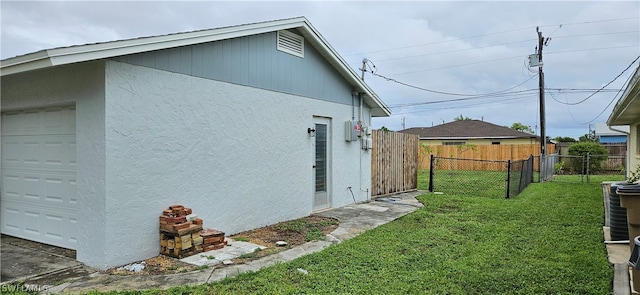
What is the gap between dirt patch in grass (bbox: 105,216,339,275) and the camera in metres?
4.68

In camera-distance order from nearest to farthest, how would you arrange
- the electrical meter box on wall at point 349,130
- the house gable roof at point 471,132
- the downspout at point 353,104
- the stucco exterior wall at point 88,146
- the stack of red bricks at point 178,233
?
1. the stucco exterior wall at point 88,146
2. the stack of red bricks at point 178,233
3. the electrical meter box on wall at point 349,130
4. the downspout at point 353,104
5. the house gable roof at point 471,132

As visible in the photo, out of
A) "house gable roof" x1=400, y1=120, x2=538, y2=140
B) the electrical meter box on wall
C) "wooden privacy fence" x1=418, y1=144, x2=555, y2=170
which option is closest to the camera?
the electrical meter box on wall

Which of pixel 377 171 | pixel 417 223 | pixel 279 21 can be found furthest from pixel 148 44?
pixel 377 171

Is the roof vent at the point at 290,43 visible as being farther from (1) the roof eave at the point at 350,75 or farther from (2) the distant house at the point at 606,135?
(2) the distant house at the point at 606,135

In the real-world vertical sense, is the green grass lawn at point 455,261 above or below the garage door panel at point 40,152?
below

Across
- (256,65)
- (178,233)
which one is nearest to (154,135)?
(178,233)

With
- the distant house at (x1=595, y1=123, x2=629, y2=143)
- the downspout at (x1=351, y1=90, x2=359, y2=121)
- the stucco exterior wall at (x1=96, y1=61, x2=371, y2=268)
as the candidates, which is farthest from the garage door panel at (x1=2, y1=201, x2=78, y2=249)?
the distant house at (x1=595, y1=123, x2=629, y2=143)

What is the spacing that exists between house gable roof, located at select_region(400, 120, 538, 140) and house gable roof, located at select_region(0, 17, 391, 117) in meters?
24.0

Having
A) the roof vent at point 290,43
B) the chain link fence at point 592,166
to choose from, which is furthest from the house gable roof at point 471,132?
the roof vent at point 290,43

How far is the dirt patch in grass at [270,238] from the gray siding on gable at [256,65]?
2671mm

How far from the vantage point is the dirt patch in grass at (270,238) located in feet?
15.4

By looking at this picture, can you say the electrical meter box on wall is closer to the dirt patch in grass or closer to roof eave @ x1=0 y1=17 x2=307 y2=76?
the dirt patch in grass

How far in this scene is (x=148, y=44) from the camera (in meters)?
4.97

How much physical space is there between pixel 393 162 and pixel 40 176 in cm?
906
